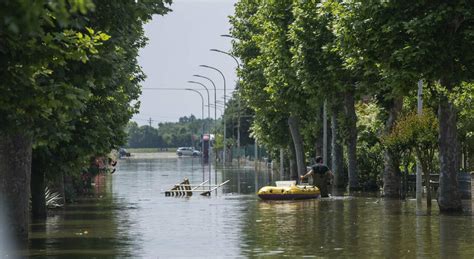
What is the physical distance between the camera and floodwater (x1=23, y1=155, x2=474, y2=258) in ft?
60.2

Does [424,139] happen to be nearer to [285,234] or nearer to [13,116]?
[285,234]

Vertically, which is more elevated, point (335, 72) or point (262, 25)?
point (262, 25)

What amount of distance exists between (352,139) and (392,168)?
20.2 feet

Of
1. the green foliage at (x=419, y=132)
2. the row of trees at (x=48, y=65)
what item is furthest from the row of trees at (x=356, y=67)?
the row of trees at (x=48, y=65)

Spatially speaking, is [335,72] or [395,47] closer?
[395,47]

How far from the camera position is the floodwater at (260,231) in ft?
60.2

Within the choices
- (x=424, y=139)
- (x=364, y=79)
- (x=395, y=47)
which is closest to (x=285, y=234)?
(x=395, y=47)

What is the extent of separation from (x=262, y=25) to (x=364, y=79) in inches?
537

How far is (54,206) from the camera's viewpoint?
117 ft

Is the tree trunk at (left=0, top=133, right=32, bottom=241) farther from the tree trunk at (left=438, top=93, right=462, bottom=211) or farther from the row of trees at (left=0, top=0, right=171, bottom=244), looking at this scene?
the tree trunk at (left=438, top=93, right=462, bottom=211)

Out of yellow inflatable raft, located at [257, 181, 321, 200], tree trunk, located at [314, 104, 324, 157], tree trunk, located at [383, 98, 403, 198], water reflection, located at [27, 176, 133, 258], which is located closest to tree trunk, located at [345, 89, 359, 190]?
tree trunk, located at [383, 98, 403, 198]

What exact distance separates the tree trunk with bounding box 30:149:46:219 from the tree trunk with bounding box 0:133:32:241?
7.38 m

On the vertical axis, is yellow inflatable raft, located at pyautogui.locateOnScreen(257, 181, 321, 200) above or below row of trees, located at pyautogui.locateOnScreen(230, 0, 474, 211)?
below

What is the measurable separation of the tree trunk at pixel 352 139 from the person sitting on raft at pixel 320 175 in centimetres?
521
